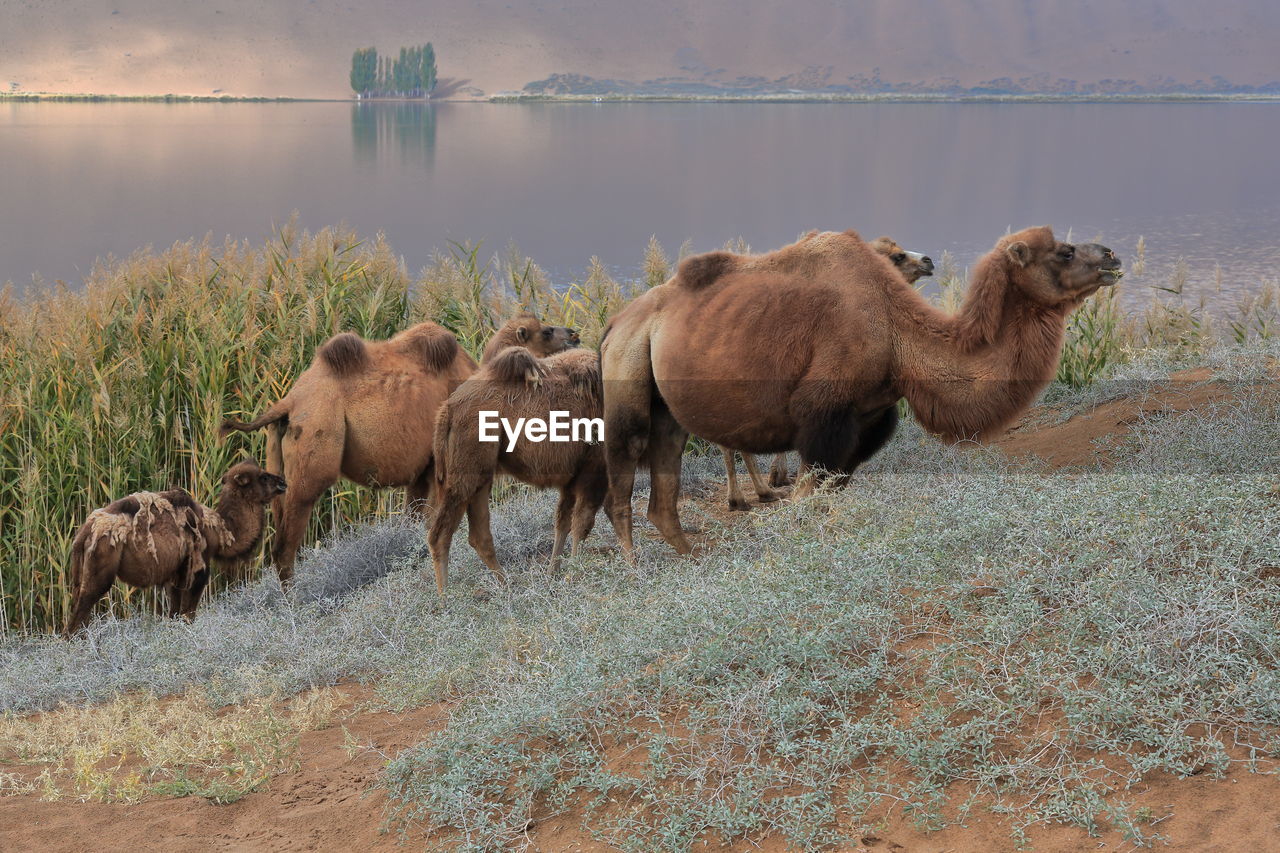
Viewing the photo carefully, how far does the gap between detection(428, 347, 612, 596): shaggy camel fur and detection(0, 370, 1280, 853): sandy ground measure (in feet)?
5.44

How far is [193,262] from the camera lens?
1177 centimetres

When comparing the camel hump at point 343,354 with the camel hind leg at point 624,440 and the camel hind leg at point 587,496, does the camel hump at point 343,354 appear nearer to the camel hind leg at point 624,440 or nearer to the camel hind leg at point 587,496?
the camel hind leg at point 587,496

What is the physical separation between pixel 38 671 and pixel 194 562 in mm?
1303

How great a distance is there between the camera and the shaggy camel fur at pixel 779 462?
31.9 ft

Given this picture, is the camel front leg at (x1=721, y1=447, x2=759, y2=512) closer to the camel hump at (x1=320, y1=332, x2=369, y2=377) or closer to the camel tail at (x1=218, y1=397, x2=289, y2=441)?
the camel hump at (x1=320, y1=332, x2=369, y2=377)

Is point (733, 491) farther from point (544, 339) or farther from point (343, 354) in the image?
point (343, 354)

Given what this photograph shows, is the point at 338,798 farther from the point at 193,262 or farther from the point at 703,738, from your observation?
the point at 193,262

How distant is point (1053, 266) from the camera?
22.5ft

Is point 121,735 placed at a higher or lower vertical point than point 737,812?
lower

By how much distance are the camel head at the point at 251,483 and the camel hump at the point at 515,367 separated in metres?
2.11

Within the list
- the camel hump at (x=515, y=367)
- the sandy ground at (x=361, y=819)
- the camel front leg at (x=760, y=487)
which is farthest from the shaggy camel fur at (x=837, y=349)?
the sandy ground at (x=361, y=819)

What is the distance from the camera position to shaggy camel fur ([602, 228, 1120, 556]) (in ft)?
22.6

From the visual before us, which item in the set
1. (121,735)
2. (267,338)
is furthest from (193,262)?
(121,735)

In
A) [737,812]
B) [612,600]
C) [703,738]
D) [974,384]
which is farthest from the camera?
[974,384]
